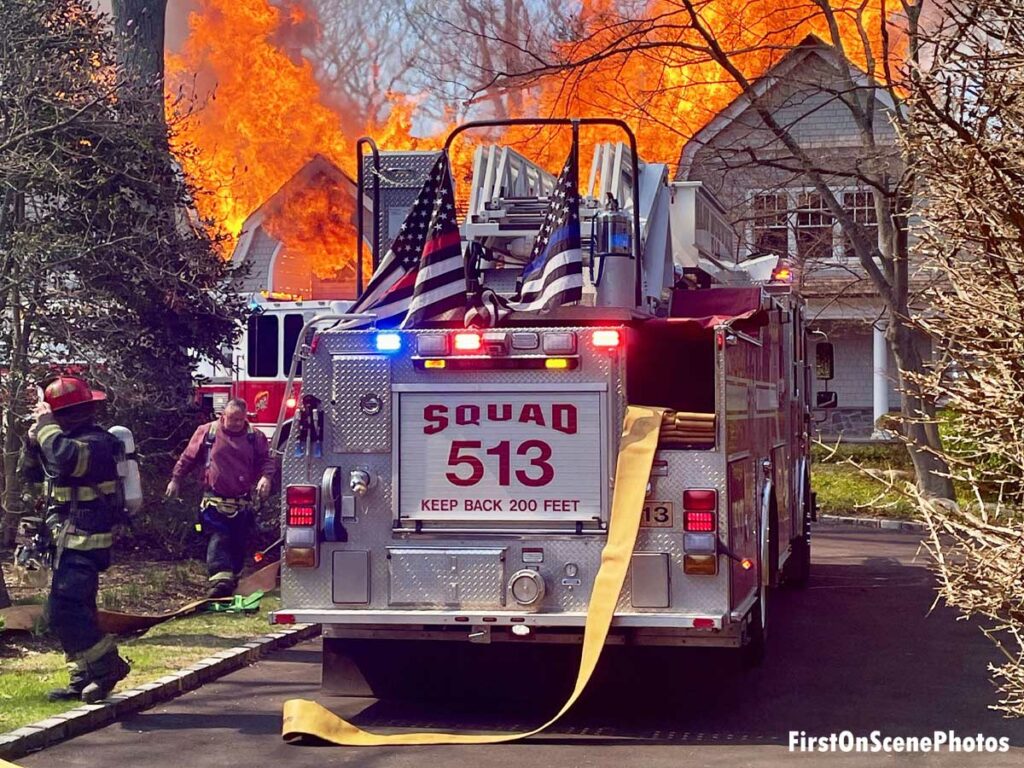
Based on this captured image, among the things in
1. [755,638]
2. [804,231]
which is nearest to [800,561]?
[755,638]

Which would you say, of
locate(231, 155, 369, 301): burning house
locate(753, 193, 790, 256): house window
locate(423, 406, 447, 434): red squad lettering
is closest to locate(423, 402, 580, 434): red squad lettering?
locate(423, 406, 447, 434): red squad lettering

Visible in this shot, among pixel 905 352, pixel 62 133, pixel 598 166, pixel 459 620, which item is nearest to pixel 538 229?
pixel 598 166

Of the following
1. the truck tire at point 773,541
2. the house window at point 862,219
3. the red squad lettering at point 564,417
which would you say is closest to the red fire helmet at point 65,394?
the red squad lettering at point 564,417

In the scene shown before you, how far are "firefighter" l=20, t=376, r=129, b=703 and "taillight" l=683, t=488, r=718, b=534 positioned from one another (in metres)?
3.10

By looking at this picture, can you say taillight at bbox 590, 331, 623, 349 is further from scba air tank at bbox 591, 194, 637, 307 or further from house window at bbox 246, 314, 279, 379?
house window at bbox 246, 314, 279, 379

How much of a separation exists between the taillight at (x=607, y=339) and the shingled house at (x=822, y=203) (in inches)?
750

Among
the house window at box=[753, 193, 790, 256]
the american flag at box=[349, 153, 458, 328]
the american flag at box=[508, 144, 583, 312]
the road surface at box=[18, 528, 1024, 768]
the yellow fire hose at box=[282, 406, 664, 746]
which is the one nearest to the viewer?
the road surface at box=[18, 528, 1024, 768]

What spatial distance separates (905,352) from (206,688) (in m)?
14.5

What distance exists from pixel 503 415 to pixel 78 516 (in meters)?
2.36

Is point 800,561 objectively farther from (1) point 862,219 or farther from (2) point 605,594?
(1) point 862,219

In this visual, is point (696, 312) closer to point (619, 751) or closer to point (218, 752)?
point (619, 751)

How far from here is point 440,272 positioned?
8914 mm

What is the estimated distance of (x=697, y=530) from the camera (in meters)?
7.92

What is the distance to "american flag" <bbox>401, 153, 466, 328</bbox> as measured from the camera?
884 centimetres
